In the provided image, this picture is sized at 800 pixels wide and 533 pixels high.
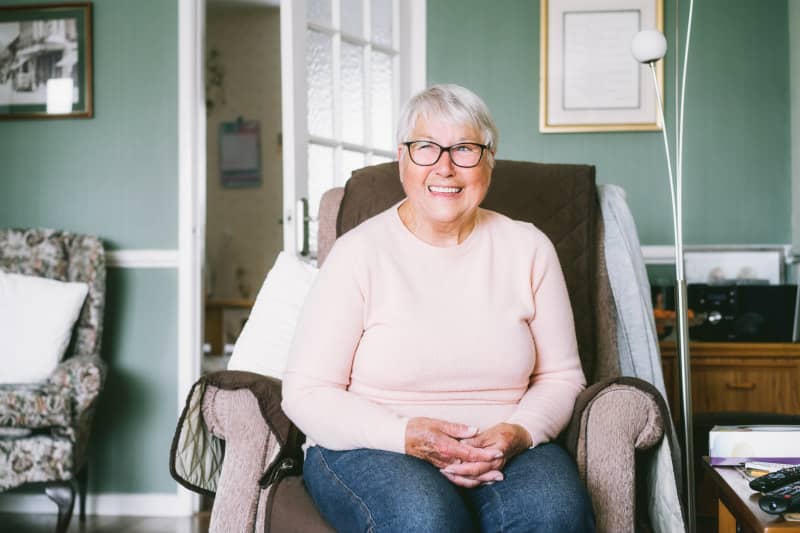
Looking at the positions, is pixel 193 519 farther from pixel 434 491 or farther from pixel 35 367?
pixel 434 491

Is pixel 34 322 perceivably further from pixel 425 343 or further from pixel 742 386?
pixel 742 386

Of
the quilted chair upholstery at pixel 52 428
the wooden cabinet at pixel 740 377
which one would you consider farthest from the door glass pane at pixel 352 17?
the wooden cabinet at pixel 740 377

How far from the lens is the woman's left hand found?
1341 millimetres

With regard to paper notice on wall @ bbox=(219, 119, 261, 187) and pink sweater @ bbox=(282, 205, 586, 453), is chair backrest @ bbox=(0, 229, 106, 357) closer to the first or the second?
pink sweater @ bbox=(282, 205, 586, 453)

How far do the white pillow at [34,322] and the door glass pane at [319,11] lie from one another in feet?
4.00

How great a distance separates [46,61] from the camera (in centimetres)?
314

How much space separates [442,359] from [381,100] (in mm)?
1852

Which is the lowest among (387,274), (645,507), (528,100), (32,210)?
(645,507)

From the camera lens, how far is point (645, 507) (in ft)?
5.02

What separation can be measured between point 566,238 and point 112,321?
1.87 metres

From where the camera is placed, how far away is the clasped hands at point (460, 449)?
1342 millimetres

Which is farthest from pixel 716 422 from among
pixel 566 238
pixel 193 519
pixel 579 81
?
pixel 193 519

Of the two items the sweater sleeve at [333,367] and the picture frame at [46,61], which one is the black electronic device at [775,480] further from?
the picture frame at [46,61]

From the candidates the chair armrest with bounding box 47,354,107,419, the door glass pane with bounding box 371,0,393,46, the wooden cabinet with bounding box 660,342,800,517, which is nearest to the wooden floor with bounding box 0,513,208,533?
the chair armrest with bounding box 47,354,107,419
